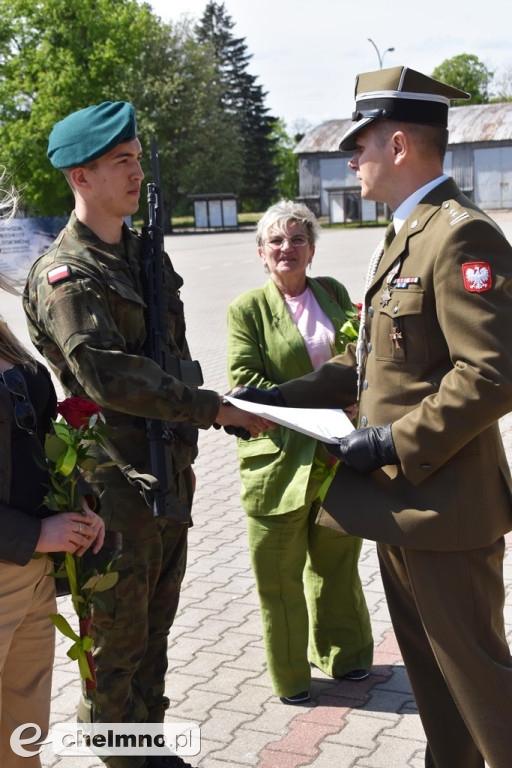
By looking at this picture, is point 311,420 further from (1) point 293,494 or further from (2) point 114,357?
(1) point 293,494

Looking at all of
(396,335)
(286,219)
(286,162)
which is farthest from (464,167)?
(396,335)

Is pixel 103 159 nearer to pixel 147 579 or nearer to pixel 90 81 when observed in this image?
pixel 147 579

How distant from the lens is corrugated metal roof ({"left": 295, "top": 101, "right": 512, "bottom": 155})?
179ft

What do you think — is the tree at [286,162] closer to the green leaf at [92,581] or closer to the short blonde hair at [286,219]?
the short blonde hair at [286,219]

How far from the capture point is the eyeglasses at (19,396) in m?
2.71

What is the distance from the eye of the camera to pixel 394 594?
320cm

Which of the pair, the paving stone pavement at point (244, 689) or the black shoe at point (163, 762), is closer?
the black shoe at point (163, 762)

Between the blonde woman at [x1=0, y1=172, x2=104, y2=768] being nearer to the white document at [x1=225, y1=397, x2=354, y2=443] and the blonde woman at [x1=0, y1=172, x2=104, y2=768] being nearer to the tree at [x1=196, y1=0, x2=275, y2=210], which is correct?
the white document at [x1=225, y1=397, x2=354, y2=443]

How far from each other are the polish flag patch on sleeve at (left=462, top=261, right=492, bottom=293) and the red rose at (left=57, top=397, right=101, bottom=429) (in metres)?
1.16

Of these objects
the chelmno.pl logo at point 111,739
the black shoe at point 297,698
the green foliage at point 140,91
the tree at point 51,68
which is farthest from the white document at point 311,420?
the tree at point 51,68

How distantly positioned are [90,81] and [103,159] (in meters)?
47.2

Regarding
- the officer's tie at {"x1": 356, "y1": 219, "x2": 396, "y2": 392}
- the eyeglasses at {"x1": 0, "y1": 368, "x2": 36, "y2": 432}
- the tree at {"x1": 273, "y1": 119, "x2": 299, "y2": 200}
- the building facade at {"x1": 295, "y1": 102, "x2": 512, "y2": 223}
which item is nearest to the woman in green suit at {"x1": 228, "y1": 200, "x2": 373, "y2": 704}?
the officer's tie at {"x1": 356, "y1": 219, "x2": 396, "y2": 392}

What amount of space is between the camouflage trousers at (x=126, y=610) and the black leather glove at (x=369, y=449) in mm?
839

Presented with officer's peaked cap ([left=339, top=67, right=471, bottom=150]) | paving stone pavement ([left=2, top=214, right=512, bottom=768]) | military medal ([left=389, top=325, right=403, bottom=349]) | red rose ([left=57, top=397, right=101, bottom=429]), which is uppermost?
officer's peaked cap ([left=339, top=67, right=471, bottom=150])
